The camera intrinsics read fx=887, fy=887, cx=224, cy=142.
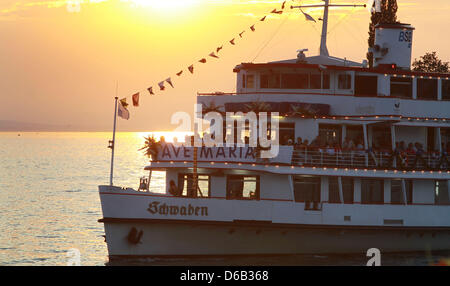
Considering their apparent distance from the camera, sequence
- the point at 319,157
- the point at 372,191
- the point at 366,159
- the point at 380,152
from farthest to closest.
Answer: the point at 380,152 < the point at 372,191 < the point at 366,159 < the point at 319,157

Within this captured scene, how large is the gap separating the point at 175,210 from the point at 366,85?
10.3m

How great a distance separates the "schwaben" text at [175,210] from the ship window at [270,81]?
6.65 meters

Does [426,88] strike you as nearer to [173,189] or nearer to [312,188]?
[312,188]

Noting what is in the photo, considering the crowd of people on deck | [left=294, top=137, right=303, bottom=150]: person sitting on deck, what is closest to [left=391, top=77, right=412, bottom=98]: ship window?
the crowd of people on deck

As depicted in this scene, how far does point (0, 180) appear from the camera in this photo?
302ft

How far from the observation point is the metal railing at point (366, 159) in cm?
3266

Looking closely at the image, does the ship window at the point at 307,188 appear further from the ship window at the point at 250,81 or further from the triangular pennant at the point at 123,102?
the triangular pennant at the point at 123,102

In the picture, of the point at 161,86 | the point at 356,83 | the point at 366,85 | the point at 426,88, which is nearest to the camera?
the point at 161,86

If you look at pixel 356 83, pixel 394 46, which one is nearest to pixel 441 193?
pixel 356 83

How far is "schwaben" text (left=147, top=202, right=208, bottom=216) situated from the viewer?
102 feet

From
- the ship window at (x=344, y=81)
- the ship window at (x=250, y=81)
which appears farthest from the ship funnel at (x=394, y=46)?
the ship window at (x=250, y=81)

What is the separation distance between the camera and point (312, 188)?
109 feet

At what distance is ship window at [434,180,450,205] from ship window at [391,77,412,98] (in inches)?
156

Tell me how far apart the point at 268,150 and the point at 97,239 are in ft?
47.4
